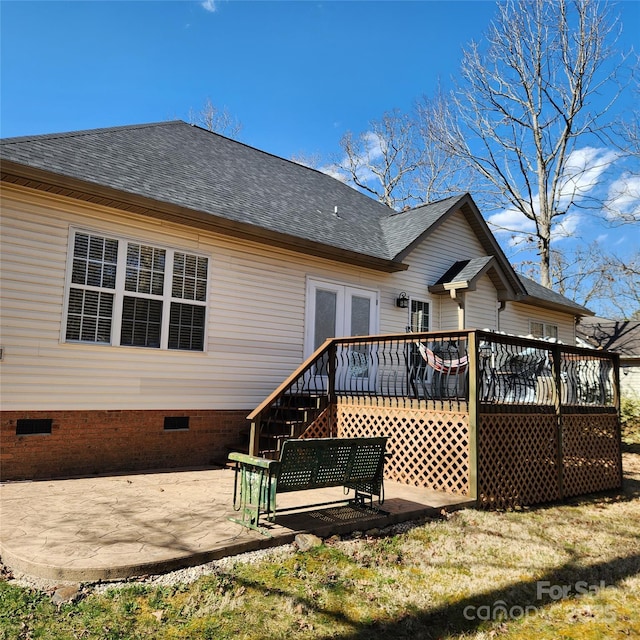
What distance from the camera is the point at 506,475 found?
24.2ft

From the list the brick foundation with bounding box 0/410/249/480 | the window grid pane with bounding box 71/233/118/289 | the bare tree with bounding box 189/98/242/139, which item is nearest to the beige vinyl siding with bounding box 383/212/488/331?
the brick foundation with bounding box 0/410/249/480

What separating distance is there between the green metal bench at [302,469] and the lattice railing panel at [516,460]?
6.59 ft

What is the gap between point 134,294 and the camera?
854cm

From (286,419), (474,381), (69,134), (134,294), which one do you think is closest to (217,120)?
(69,134)

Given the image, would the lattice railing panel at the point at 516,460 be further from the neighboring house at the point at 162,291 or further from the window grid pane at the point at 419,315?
the window grid pane at the point at 419,315

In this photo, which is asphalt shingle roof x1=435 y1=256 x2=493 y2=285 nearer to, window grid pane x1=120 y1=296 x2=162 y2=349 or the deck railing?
the deck railing

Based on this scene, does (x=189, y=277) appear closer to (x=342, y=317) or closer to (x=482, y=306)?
(x=342, y=317)

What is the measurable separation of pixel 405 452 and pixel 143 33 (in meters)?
11.4

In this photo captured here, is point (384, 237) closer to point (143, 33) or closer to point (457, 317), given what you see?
point (457, 317)

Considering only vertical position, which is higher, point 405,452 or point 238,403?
point 238,403

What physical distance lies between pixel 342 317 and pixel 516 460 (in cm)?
490

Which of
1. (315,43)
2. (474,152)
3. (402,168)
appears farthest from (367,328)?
(402,168)

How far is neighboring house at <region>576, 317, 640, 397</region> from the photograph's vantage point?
23391 mm

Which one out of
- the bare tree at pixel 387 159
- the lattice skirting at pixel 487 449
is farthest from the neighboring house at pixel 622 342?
the lattice skirting at pixel 487 449
